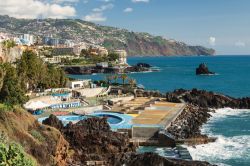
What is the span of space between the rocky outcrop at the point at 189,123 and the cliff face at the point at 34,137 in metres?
20.8

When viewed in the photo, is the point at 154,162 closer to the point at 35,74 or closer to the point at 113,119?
the point at 113,119

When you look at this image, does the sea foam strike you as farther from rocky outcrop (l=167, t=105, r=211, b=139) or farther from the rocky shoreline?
the rocky shoreline

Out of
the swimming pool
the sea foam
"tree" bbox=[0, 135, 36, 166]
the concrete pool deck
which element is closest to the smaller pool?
the swimming pool

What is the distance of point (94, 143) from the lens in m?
38.8

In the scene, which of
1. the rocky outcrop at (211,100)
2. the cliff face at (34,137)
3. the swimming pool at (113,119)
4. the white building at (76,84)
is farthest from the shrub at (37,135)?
the white building at (76,84)

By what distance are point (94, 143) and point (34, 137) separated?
14047mm

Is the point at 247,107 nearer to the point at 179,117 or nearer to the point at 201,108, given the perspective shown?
the point at 201,108

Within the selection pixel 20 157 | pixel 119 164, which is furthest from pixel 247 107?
pixel 20 157

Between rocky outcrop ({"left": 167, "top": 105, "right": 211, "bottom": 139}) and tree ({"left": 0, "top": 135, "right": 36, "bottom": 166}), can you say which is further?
rocky outcrop ({"left": 167, "top": 105, "right": 211, "bottom": 139})

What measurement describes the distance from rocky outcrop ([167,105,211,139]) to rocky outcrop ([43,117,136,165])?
761 centimetres

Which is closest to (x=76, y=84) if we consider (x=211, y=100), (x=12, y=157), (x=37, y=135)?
(x=211, y=100)

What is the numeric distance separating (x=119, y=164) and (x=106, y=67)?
459 feet

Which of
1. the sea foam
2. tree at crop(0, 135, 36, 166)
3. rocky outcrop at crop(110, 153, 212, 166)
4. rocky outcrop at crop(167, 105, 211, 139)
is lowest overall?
the sea foam

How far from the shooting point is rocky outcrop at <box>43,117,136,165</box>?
120ft
